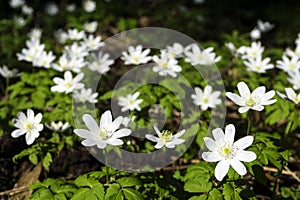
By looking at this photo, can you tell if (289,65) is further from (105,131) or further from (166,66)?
(105,131)

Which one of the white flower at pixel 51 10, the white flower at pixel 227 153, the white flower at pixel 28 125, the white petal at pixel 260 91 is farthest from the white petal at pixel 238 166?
the white flower at pixel 51 10

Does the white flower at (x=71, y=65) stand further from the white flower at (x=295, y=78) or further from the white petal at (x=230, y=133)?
the white flower at (x=295, y=78)

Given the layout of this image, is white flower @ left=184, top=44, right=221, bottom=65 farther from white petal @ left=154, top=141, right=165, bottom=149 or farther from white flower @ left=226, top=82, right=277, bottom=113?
white petal @ left=154, top=141, right=165, bottom=149

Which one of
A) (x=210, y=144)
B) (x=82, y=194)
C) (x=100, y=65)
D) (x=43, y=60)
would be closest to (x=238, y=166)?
(x=210, y=144)

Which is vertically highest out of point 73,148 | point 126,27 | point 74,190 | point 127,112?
point 126,27

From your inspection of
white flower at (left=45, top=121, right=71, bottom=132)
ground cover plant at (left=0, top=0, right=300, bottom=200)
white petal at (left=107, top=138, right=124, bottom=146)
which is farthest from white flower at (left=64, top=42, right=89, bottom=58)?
white petal at (left=107, top=138, right=124, bottom=146)

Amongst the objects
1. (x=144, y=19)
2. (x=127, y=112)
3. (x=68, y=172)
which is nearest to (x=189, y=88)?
(x=127, y=112)

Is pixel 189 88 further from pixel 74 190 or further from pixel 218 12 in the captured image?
pixel 218 12
